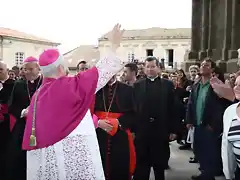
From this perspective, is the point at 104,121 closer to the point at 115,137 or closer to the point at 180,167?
the point at 115,137

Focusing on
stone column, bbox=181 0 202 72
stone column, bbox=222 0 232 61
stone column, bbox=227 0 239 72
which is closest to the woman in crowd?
stone column, bbox=227 0 239 72

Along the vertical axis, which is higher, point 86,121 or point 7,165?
point 86,121

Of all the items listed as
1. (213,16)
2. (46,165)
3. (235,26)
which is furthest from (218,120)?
(213,16)

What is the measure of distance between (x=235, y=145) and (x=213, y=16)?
10941 millimetres

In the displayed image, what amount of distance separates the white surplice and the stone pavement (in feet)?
11.0

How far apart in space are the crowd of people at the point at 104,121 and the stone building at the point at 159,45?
1753 inches

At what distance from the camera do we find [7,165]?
17.7ft

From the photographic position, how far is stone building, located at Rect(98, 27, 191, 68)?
51.2 meters

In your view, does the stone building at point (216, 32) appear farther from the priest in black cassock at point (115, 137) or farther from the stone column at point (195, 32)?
the priest in black cassock at point (115, 137)

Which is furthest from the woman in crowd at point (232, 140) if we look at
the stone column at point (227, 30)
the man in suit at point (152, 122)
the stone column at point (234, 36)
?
the stone column at point (227, 30)

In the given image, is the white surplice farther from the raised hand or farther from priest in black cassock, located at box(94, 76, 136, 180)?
priest in black cassock, located at box(94, 76, 136, 180)

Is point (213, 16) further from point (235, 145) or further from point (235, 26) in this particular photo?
point (235, 145)

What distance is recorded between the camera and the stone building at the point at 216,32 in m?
11.3

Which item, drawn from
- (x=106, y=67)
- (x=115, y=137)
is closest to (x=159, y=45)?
(x=115, y=137)
